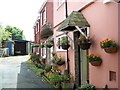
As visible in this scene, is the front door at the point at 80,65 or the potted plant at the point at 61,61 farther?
the potted plant at the point at 61,61

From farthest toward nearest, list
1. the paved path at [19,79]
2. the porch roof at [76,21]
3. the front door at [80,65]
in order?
the paved path at [19,79]
the front door at [80,65]
the porch roof at [76,21]

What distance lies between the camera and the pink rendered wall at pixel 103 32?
7.64m

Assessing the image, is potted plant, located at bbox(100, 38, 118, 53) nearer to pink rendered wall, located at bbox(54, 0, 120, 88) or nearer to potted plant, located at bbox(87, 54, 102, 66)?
pink rendered wall, located at bbox(54, 0, 120, 88)

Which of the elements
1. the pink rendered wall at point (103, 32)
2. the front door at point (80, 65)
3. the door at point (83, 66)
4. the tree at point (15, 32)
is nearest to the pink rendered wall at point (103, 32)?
the pink rendered wall at point (103, 32)

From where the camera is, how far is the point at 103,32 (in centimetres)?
840

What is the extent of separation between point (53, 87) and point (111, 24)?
5696 millimetres

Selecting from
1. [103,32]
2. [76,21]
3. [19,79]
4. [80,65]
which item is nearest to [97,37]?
[103,32]

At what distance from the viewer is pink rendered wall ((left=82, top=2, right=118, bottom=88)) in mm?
7637

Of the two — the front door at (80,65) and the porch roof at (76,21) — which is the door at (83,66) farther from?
the porch roof at (76,21)

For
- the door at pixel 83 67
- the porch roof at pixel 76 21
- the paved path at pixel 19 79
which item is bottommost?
the paved path at pixel 19 79

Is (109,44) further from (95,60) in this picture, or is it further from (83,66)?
(83,66)

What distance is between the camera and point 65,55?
1412cm

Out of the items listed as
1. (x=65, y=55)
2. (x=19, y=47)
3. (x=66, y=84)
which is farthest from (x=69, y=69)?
(x=19, y=47)

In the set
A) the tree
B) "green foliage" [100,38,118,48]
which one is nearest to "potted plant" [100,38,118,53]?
"green foliage" [100,38,118,48]
